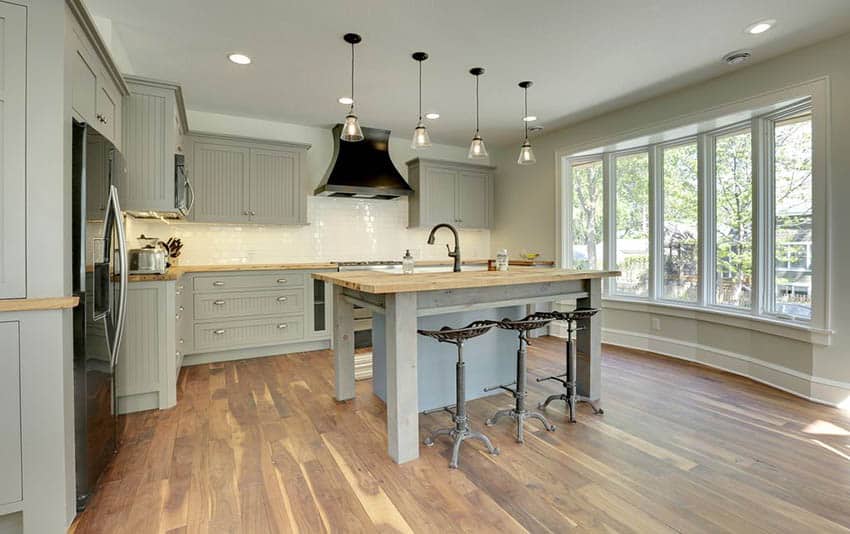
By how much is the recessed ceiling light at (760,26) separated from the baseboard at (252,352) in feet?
15.0

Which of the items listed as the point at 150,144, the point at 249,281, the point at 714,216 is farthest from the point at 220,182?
the point at 714,216

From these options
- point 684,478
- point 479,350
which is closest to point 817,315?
point 684,478

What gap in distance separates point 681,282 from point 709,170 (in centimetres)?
115

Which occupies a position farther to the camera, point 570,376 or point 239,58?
point 239,58

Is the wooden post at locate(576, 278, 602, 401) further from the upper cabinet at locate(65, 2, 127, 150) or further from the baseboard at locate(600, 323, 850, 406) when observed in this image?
the upper cabinet at locate(65, 2, 127, 150)

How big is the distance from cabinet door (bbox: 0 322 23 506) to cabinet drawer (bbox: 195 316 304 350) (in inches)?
101

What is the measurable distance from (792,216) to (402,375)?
3.51 meters

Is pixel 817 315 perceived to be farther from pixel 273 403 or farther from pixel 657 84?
pixel 273 403

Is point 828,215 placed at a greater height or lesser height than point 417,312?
greater

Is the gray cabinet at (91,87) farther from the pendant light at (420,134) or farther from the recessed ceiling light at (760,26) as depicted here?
the recessed ceiling light at (760,26)

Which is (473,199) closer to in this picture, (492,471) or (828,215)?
(828,215)

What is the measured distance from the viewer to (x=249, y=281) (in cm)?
424

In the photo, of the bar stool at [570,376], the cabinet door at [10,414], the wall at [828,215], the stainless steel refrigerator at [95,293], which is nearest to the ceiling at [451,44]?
the wall at [828,215]

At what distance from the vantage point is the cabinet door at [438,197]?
18.4 ft
